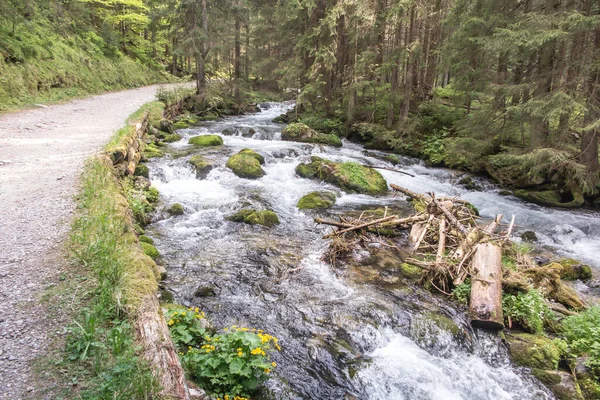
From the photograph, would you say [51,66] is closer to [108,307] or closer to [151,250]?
[151,250]

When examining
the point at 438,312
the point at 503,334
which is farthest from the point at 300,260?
the point at 503,334

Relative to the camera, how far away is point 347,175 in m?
12.0

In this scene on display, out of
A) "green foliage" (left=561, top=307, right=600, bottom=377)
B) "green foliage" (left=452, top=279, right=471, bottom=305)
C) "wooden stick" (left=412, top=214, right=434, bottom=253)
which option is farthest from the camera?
"wooden stick" (left=412, top=214, right=434, bottom=253)

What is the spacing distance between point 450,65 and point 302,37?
8.55 meters

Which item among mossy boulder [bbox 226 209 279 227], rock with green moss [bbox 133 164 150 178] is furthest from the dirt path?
mossy boulder [bbox 226 209 279 227]

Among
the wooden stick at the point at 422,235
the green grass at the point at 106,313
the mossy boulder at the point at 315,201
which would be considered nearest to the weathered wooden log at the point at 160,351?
the green grass at the point at 106,313

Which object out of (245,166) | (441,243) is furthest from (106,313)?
(245,166)

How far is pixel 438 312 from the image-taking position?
17.9 ft

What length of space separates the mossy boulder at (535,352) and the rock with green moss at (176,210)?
23.6ft

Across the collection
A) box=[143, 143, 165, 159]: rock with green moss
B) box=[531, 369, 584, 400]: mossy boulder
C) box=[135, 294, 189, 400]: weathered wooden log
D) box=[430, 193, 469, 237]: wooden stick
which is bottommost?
box=[531, 369, 584, 400]: mossy boulder

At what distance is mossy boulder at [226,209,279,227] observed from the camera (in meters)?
8.58

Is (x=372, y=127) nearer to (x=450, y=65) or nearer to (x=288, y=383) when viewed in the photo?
(x=450, y=65)

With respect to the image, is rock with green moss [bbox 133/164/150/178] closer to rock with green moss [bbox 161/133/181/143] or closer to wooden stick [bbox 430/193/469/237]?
rock with green moss [bbox 161/133/181/143]

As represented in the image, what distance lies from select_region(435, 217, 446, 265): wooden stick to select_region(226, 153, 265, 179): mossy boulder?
639 cm
